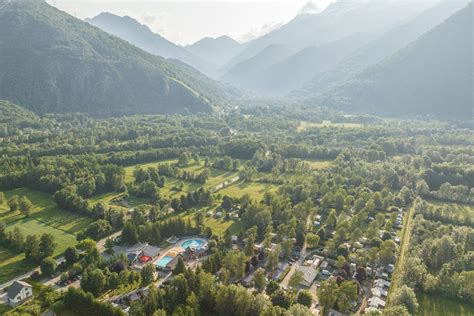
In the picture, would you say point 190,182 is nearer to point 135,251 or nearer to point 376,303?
point 135,251

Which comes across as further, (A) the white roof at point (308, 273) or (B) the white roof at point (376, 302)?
(A) the white roof at point (308, 273)

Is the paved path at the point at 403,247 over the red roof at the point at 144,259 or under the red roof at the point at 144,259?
under

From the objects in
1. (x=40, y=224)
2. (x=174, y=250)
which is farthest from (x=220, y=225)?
(x=40, y=224)

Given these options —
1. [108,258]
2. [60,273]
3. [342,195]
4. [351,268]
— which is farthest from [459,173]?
[60,273]

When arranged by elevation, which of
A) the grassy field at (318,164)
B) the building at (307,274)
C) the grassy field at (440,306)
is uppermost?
the grassy field at (318,164)

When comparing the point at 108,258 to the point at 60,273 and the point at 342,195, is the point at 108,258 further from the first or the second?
the point at 342,195

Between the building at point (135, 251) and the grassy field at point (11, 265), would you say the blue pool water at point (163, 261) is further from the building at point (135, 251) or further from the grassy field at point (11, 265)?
the grassy field at point (11, 265)

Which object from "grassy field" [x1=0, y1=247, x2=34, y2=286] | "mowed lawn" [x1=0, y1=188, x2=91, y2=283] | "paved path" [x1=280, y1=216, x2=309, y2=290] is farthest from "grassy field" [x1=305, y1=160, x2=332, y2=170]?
"grassy field" [x1=0, y1=247, x2=34, y2=286]

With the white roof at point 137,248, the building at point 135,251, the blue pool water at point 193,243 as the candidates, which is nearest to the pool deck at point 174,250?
the blue pool water at point 193,243

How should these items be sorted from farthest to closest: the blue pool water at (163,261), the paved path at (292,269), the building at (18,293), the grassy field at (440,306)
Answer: the blue pool water at (163,261)
the paved path at (292,269)
the grassy field at (440,306)
the building at (18,293)
